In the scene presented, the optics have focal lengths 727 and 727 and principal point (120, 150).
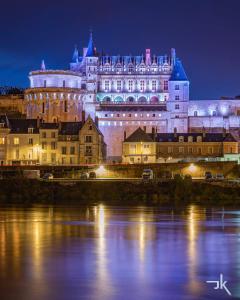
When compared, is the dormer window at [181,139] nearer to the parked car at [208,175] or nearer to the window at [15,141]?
the parked car at [208,175]

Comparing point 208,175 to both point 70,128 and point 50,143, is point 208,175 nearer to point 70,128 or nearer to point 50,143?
point 70,128

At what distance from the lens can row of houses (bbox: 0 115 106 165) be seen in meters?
76.4

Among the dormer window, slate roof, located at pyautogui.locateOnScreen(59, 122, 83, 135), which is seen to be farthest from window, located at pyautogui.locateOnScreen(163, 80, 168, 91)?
slate roof, located at pyautogui.locateOnScreen(59, 122, 83, 135)

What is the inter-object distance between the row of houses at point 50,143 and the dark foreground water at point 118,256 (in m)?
34.9

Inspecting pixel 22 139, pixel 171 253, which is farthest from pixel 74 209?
pixel 22 139

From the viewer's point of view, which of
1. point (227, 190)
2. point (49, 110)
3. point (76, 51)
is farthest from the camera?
point (76, 51)

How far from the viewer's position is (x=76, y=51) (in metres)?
120

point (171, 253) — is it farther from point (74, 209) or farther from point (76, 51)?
point (76, 51)

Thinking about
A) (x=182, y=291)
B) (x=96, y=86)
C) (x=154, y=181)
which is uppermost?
(x=96, y=86)

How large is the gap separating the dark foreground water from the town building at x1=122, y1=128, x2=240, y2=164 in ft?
115

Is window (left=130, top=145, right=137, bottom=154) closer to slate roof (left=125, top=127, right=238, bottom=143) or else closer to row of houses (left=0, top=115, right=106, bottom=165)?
slate roof (left=125, top=127, right=238, bottom=143)

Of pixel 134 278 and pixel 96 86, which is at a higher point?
pixel 96 86

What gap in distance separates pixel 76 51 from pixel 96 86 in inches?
Answer: 499

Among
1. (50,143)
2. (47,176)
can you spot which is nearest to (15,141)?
(50,143)
